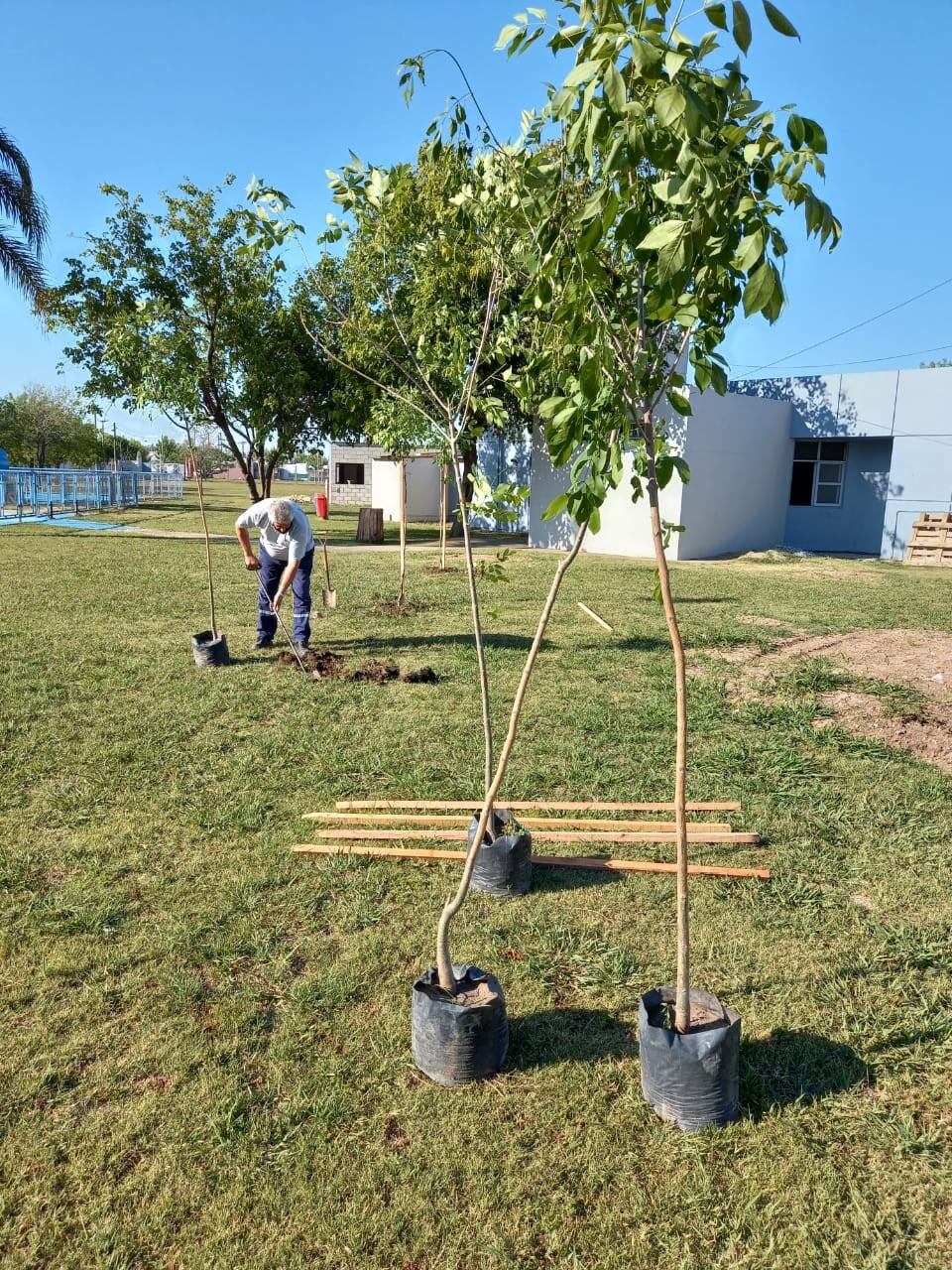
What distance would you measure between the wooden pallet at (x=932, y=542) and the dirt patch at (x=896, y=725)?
1483 centimetres

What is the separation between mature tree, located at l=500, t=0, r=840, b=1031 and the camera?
5.53ft

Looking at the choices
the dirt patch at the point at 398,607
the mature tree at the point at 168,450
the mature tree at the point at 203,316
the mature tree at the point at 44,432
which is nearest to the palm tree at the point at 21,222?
the mature tree at the point at 203,316

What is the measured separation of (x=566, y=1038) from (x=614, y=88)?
2.63 meters

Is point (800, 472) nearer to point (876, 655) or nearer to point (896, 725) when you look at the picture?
point (876, 655)

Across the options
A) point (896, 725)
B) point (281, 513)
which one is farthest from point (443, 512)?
point (896, 725)

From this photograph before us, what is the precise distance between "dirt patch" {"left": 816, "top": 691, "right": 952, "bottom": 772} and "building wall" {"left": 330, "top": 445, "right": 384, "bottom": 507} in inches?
1441

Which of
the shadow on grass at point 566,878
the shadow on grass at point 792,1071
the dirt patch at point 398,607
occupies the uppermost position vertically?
the dirt patch at point 398,607

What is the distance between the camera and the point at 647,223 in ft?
6.64

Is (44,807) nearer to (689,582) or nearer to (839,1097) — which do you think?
(839,1097)

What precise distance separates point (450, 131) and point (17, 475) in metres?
29.5

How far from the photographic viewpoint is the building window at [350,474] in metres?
44.6

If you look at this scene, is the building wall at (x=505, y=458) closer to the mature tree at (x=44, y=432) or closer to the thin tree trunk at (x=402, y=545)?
the thin tree trunk at (x=402, y=545)

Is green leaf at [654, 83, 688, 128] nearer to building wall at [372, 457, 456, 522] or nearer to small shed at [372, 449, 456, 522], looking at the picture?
small shed at [372, 449, 456, 522]

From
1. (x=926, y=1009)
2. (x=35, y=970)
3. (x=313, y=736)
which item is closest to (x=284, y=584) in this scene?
(x=313, y=736)
